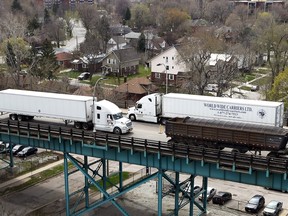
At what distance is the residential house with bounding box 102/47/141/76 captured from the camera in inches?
4188

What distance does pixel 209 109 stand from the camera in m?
39.7

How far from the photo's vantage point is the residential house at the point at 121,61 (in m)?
106

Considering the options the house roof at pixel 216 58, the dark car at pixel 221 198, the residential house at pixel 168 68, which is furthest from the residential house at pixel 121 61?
the dark car at pixel 221 198

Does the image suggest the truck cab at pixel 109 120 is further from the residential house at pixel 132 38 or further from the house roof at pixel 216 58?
the residential house at pixel 132 38

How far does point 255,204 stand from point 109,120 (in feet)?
51.5

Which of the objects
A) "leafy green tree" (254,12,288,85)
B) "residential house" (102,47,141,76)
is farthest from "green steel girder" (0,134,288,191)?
"residential house" (102,47,141,76)

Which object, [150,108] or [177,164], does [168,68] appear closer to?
[150,108]

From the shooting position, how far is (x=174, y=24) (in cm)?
15450

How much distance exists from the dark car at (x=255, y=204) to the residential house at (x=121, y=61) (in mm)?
64367

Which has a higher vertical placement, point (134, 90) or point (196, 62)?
point (196, 62)

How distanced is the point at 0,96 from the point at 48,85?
3297 centimetres

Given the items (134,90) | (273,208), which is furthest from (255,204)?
(134,90)

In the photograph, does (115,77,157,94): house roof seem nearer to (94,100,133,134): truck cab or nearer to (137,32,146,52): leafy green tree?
(94,100,133,134): truck cab

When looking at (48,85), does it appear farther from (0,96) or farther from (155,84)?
(0,96)
